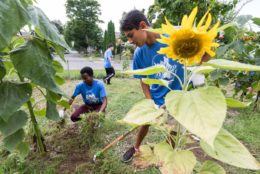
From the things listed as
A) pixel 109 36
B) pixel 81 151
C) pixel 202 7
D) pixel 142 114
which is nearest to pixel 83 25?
pixel 109 36

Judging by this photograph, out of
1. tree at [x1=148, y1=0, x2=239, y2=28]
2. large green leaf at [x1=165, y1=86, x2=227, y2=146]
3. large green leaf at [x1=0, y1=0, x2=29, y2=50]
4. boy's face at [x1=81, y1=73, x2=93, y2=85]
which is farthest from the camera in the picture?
tree at [x1=148, y1=0, x2=239, y2=28]

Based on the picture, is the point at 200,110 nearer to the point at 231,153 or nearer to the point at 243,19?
the point at 231,153

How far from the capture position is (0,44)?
105 centimetres

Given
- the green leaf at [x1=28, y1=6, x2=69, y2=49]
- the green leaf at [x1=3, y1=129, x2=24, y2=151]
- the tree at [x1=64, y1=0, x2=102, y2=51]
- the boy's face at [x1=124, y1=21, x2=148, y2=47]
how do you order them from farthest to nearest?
the tree at [x1=64, y1=0, x2=102, y2=51]
the boy's face at [x1=124, y1=21, x2=148, y2=47]
the green leaf at [x1=3, y1=129, x2=24, y2=151]
the green leaf at [x1=28, y1=6, x2=69, y2=49]

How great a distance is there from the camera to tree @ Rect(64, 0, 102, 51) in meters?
37.3

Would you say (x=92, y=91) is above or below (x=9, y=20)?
below

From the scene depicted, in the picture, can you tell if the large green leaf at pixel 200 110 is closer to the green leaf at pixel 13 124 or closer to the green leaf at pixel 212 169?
the green leaf at pixel 212 169

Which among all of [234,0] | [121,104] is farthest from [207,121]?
[234,0]

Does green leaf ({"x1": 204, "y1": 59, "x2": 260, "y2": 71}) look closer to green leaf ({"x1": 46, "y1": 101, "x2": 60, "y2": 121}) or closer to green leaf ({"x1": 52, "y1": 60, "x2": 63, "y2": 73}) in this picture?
green leaf ({"x1": 46, "y1": 101, "x2": 60, "y2": 121})

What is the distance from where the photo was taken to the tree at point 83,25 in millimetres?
37312

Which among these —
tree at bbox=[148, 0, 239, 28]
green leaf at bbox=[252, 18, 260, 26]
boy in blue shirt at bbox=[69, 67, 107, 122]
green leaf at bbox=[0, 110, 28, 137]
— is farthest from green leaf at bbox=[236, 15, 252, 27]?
tree at bbox=[148, 0, 239, 28]

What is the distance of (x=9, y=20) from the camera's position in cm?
107

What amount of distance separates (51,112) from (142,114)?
1.04m

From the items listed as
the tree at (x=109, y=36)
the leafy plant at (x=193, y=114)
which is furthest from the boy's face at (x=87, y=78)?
the tree at (x=109, y=36)
